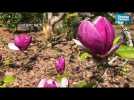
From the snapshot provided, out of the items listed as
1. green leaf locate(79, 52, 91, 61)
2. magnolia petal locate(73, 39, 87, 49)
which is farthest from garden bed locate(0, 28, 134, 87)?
magnolia petal locate(73, 39, 87, 49)

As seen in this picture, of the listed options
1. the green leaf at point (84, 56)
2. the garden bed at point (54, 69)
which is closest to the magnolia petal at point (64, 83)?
the garden bed at point (54, 69)

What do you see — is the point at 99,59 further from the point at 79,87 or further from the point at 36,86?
the point at 36,86

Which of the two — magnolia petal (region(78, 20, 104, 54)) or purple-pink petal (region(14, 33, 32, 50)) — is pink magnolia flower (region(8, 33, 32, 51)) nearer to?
purple-pink petal (region(14, 33, 32, 50))

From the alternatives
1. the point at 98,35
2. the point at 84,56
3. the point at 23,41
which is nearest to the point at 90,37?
the point at 98,35

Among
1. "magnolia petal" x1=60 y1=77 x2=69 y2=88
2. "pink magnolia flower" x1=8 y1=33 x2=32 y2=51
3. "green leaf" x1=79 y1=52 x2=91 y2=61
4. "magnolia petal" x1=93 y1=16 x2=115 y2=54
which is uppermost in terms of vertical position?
"magnolia petal" x1=93 y1=16 x2=115 y2=54

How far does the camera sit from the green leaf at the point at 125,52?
200 centimetres

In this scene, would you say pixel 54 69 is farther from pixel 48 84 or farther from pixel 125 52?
pixel 125 52

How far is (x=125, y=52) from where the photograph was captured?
79.6 inches

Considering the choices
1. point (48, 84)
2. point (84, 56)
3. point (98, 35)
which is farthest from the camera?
point (84, 56)

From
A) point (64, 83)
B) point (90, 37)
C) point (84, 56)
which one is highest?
point (90, 37)

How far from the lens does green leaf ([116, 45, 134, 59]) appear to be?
6.55 ft

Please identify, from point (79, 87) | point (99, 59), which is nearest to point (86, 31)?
point (99, 59)

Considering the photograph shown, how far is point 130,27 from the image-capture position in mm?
2043
